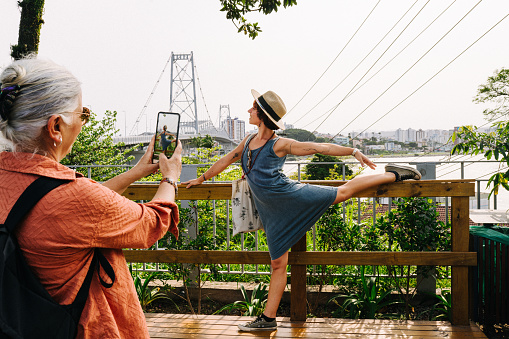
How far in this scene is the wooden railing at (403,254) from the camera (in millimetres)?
2471

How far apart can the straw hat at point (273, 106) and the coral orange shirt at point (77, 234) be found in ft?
5.13

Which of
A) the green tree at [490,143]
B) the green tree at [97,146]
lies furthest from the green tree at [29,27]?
the green tree at [97,146]

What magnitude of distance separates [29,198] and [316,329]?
194cm

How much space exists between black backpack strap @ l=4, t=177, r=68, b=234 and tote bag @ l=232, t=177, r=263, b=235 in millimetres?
1664

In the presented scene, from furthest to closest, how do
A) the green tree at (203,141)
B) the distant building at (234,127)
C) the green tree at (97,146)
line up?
1. the distant building at (234,127)
2. the green tree at (203,141)
3. the green tree at (97,146)

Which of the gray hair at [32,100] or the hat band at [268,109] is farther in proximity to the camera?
the hat band at [268,109]

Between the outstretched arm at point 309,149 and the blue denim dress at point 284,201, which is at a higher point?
the outstretched arm at point 309,149

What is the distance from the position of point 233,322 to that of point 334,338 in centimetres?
61

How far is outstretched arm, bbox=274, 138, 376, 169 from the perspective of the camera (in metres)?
2.42

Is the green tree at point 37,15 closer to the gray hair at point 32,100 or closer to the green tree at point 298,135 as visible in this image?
the green tree at point 298,135

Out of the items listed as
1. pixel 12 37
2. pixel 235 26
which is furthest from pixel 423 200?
pixel 12 37

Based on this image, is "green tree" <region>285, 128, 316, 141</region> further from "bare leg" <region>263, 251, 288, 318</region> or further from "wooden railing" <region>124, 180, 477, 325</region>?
"bare leg" <region>263, 251, 288, 318</region>

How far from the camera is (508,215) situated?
10.7 ft

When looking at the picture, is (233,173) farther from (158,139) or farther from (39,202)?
(39,202)
